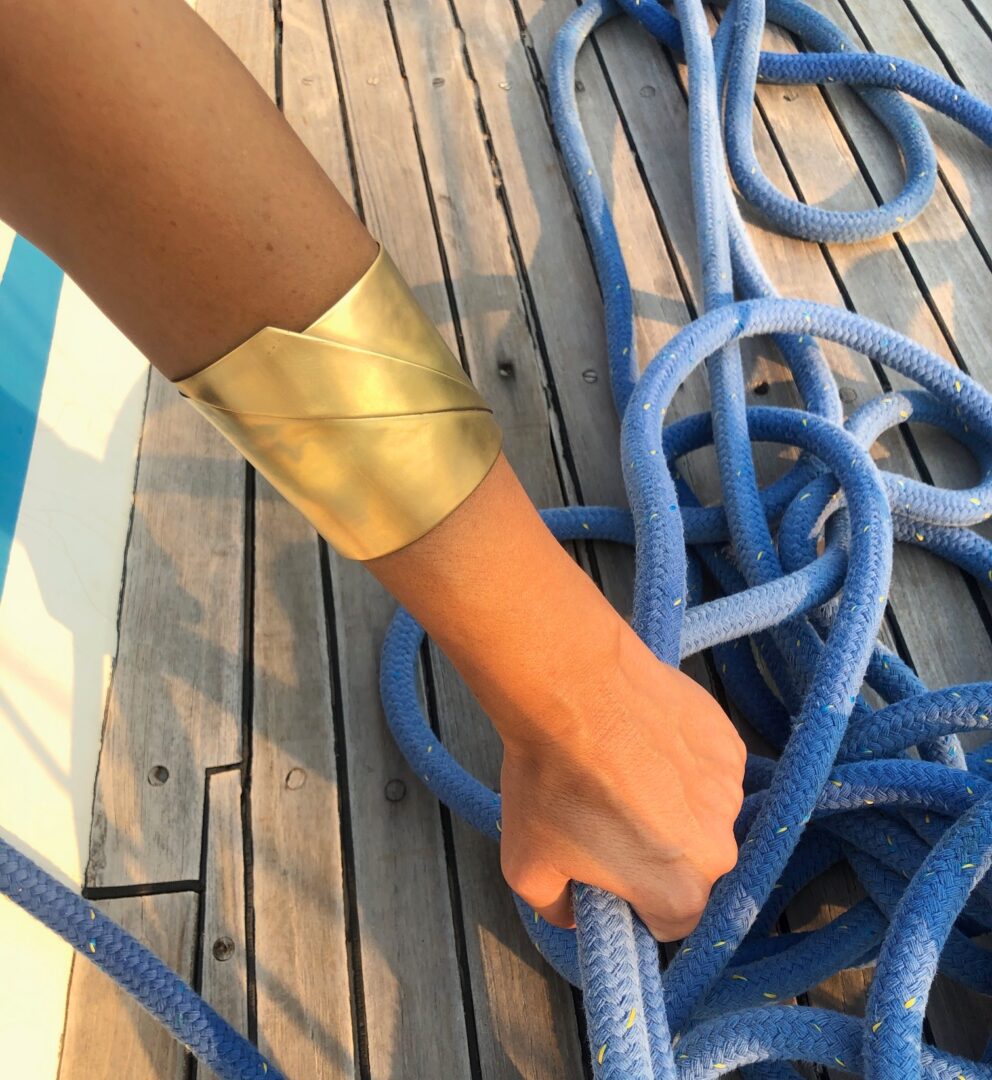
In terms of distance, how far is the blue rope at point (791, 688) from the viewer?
28.2 inches

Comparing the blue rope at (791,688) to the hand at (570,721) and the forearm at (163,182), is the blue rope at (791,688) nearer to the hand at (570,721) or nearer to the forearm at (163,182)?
the hand at (570,721)

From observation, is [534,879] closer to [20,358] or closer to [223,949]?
[223,949]

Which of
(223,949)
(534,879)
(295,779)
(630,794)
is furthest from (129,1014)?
(630,794)

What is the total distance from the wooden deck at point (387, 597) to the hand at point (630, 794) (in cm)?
28

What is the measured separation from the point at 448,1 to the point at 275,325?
61.7 inches

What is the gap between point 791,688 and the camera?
973 millimetres

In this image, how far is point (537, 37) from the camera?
66.3 inches

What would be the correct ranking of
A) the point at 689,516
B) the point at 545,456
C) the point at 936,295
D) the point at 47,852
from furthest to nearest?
the point at 936,295 < the point at 545,456 < the point at 689,516 < the point at 47,852

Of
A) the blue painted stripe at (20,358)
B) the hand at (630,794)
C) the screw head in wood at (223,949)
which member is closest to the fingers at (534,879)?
the hand at (630,794)

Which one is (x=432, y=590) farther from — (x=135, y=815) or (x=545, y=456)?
(x=545, y=456)

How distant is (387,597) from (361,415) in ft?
2.23

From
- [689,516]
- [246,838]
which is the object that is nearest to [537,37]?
[689,516]

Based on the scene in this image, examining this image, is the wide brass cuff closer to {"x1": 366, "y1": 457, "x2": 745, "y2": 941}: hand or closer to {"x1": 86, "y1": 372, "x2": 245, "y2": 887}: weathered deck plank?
{"x1": 366, "y1": 457, "x2": 745, "y2": 941}: hand

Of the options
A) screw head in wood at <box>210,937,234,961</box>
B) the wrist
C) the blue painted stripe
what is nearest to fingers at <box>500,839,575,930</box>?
the wrist
